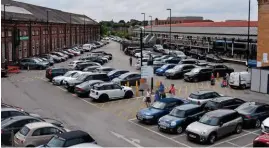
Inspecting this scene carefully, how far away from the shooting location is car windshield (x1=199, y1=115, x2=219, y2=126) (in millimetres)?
18656

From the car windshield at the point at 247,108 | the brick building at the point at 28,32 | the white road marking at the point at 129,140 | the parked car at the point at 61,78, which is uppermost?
the brick building at the point at 28,32

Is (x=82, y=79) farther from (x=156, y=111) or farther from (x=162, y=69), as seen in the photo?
(x=162, y=69)

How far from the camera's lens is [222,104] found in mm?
22625

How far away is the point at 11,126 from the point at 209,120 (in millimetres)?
9291

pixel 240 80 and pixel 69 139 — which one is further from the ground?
pixel 240 80

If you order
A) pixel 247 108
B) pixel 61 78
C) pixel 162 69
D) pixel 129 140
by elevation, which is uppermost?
pixel 162 69

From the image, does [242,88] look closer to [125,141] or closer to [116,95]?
[116,95]

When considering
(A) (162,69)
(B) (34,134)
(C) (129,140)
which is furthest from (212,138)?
(A) (162,69)

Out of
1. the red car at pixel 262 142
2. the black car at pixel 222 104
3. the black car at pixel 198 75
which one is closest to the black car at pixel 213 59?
the black car at pixel 198 75

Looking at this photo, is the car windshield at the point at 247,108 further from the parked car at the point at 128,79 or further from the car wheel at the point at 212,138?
the parked car at the point at 128,79

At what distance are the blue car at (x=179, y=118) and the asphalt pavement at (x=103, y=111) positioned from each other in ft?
1.33

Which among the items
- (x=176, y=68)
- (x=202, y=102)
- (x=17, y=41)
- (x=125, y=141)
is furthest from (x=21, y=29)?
(x=125, y=141)

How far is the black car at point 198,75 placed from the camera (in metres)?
36.9

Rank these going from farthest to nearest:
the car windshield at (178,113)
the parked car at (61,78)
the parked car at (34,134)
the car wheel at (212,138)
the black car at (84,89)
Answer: the parked car at (61,78) → the black car at (84,89) → the car windshield at (178,113) → the car wheel at (212,138) → the parked car at (34,134)
